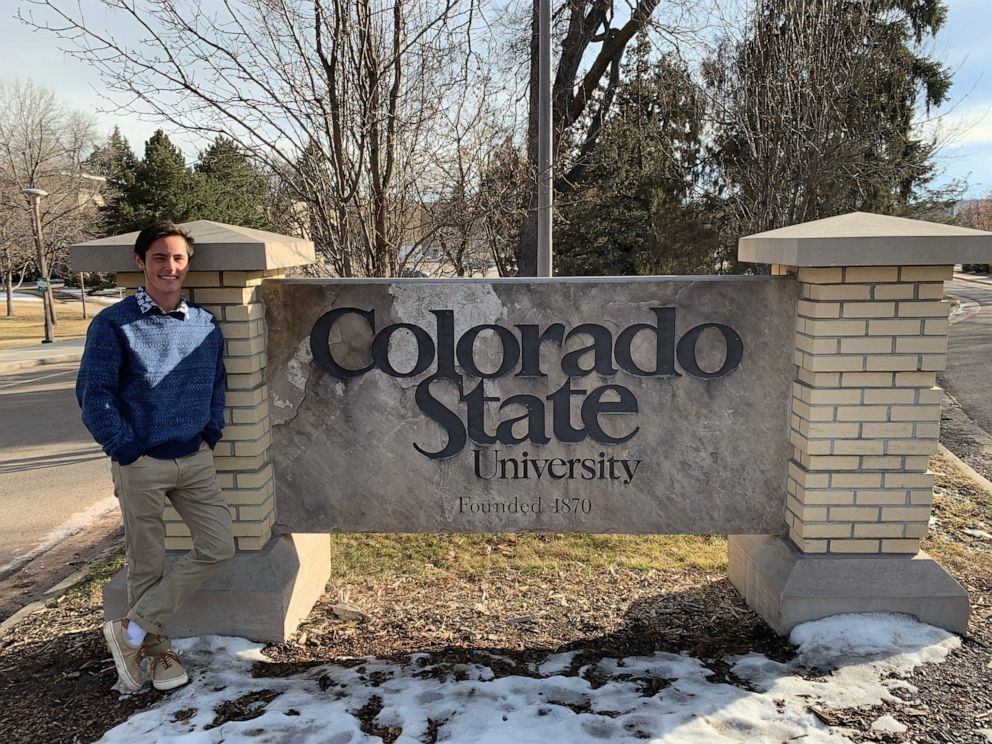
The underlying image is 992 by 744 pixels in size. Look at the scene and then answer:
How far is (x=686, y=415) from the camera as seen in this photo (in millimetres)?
3912

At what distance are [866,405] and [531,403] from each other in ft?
5.37

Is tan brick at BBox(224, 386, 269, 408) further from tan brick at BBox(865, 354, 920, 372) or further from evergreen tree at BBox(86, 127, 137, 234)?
evergreen tree at BBox(86, 127, 137, 234)

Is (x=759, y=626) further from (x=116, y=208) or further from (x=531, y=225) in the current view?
(x=116, y=208)

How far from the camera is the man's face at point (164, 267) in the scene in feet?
10.6

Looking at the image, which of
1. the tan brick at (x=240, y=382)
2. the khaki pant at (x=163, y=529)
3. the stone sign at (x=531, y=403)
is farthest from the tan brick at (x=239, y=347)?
the khaki pant at (x=163, y=529)

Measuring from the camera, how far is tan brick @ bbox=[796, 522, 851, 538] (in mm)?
3770

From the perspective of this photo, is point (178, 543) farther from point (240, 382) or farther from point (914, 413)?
point (914, 413)

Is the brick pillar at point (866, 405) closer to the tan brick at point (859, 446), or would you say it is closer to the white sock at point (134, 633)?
the tan brick at point (859, 446)

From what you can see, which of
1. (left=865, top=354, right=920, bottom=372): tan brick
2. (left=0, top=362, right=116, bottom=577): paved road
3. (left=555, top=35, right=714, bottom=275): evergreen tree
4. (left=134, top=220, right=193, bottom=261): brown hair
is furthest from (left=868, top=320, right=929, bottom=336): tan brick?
(left=555, top=35, right=714, bottom=275): evergreen tree

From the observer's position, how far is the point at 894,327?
11.8 feet

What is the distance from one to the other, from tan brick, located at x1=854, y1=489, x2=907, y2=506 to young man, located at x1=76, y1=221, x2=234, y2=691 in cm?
307

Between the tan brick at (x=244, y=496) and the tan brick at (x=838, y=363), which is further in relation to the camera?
the tan brick at (x=244, y=496)

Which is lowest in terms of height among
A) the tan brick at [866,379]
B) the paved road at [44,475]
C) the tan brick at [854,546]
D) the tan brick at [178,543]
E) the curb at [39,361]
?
the paved road at [44,475]

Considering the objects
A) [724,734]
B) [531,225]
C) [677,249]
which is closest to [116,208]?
[677,249]
